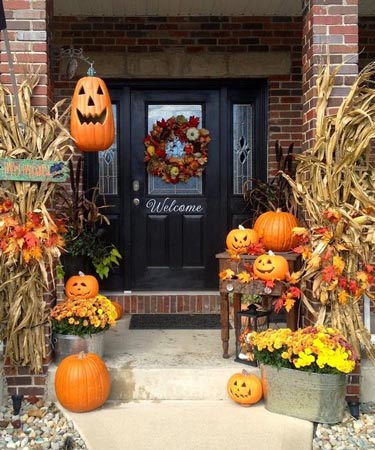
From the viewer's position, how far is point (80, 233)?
518cm

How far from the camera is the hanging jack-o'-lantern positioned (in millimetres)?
3928

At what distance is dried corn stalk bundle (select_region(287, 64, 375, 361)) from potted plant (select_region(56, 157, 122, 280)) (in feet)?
6.93

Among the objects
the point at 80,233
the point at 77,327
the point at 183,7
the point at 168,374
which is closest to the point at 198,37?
the point at 183,7

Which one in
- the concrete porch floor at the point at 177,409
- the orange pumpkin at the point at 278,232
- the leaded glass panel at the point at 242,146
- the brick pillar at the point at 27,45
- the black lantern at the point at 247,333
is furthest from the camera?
the leaded glass panel at the point at 242,146

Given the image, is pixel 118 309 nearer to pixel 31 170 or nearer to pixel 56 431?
pixel 56 431

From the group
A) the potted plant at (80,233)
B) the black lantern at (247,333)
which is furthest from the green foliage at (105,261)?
the black lantern at (247,333)

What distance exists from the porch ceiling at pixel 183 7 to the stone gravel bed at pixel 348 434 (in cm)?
363

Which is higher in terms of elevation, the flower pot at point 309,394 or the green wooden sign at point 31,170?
the green wooden sign at point 31,170

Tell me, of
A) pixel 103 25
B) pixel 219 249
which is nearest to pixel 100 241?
pixel 219 249

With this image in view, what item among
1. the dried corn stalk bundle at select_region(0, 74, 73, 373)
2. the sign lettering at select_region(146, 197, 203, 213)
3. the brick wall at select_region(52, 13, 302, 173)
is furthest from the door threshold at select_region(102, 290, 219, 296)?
the dried corn stalk bundle at select_region(0, 74, 73, 373)

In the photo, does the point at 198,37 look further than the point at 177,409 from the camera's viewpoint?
Yes

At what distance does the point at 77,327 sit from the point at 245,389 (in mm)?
1176

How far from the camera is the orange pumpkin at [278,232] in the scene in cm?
402

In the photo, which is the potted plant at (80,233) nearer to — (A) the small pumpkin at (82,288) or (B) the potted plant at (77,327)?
(A) the small pumpkin at (82,288)
